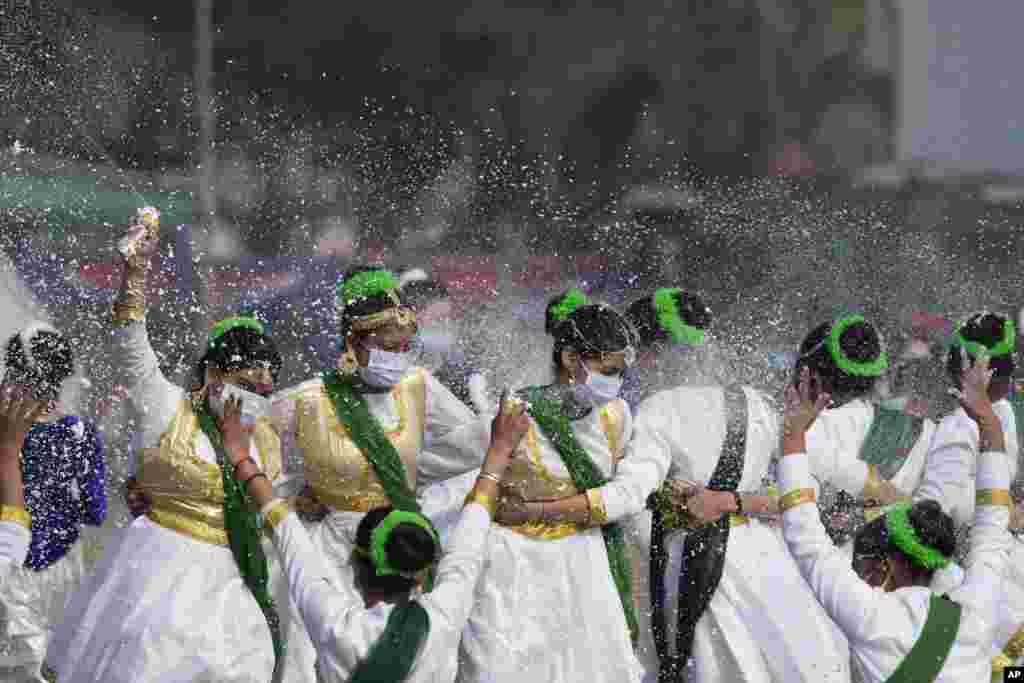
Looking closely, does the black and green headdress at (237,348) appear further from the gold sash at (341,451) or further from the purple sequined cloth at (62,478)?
the purple sequined cloth at (62,478)

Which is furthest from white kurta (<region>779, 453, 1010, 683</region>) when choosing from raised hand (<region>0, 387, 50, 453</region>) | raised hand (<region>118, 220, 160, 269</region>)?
raised hand (<region>0, 387, 50, 453</region>)

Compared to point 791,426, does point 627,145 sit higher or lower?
lower

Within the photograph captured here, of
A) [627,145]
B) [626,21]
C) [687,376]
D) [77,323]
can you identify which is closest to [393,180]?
[627,145]

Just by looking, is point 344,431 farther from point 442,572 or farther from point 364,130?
point 364,130

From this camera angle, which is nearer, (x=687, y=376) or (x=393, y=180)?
(x=687, y=376)

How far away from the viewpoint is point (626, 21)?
28078 millimetres

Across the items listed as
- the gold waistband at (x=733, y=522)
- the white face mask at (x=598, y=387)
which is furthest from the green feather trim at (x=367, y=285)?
the gold waistband at (x=733, y=522)

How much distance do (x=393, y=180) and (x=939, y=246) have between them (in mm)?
5186

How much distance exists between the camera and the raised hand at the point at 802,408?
20.0 ft

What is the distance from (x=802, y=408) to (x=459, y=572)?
3.43ft

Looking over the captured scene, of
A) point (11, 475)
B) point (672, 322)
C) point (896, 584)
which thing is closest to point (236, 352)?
point (11, 475)

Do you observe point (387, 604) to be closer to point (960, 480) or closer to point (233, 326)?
point (233, 326)

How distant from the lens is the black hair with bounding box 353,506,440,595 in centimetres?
561

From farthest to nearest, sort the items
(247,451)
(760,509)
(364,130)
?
1. (364,130)
2. (760,509)
3. (247,451)
